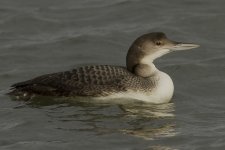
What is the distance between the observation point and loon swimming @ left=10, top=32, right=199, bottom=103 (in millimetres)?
11281

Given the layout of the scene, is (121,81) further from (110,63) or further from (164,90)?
(110,63)

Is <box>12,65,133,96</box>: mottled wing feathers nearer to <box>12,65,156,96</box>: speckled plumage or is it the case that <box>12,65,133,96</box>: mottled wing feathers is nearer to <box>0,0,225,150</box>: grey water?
<box>12,65,156,96</box>: speckled plumage

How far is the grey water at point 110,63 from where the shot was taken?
1003 centimetres

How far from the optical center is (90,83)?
37.1ft

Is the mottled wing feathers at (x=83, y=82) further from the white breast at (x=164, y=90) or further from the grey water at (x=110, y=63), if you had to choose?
the white breast at (x=164, y=90)

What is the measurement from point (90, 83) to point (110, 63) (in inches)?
80.6

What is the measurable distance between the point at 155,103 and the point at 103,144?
6.06ft

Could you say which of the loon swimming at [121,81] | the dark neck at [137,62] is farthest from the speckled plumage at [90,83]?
the dark neck at [137,62]

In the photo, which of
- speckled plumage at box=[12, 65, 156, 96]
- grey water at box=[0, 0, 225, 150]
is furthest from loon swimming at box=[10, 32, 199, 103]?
grey water at box=[0, 0, 225, 150]

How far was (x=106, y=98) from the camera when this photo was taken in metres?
11.3

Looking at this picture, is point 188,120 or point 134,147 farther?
point 188,120

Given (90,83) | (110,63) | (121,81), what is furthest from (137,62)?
(110,63)

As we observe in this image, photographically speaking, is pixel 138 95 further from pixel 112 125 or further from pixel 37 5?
pixel 37 5

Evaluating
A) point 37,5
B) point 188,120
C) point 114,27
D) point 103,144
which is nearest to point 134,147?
point 103,144
